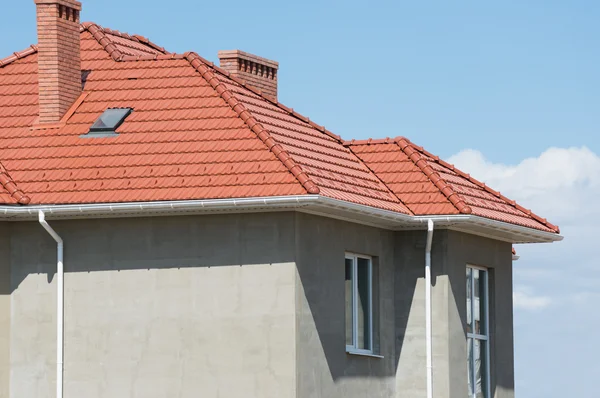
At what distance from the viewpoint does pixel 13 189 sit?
23.9 meters

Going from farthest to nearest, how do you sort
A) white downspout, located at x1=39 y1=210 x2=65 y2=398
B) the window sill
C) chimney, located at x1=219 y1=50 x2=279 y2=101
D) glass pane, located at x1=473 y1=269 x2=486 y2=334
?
chimney, located at x1=219 y1=50 x2=279 y2=101 < glass pane, located at x1=473 y1=269 x2=486 y2=334 < the window sill < white downspout, located at x1=39 y1=210 x2=65 y2=398

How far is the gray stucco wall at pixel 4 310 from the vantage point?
2412 cm

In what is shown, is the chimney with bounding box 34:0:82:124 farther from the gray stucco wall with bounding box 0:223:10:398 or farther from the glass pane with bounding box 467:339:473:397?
the glass pane with bounding box 467:339:473:397

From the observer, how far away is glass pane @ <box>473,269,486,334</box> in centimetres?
2781

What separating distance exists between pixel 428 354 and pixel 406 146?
4054 millimetres

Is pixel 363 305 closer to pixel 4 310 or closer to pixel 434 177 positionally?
pixel 434 177

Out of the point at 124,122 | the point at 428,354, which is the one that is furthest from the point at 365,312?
the point at 124,122

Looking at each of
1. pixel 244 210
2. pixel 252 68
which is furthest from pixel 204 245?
pixel 252 68

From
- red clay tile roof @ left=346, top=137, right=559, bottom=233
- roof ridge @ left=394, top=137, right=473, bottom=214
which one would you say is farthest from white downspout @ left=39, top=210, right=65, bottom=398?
roof ridge @ left=394, top=137, right=473, bottom=214

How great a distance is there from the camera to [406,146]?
27750 millimetres

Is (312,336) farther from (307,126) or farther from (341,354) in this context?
(307,126)

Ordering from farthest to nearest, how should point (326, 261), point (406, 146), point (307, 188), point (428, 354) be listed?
point (406, 146) → point (428, 354) → point (326, 261) → point (307, 188)

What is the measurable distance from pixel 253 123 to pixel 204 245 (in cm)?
226

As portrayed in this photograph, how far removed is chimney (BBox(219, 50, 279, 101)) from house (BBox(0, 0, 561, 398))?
3056mm
